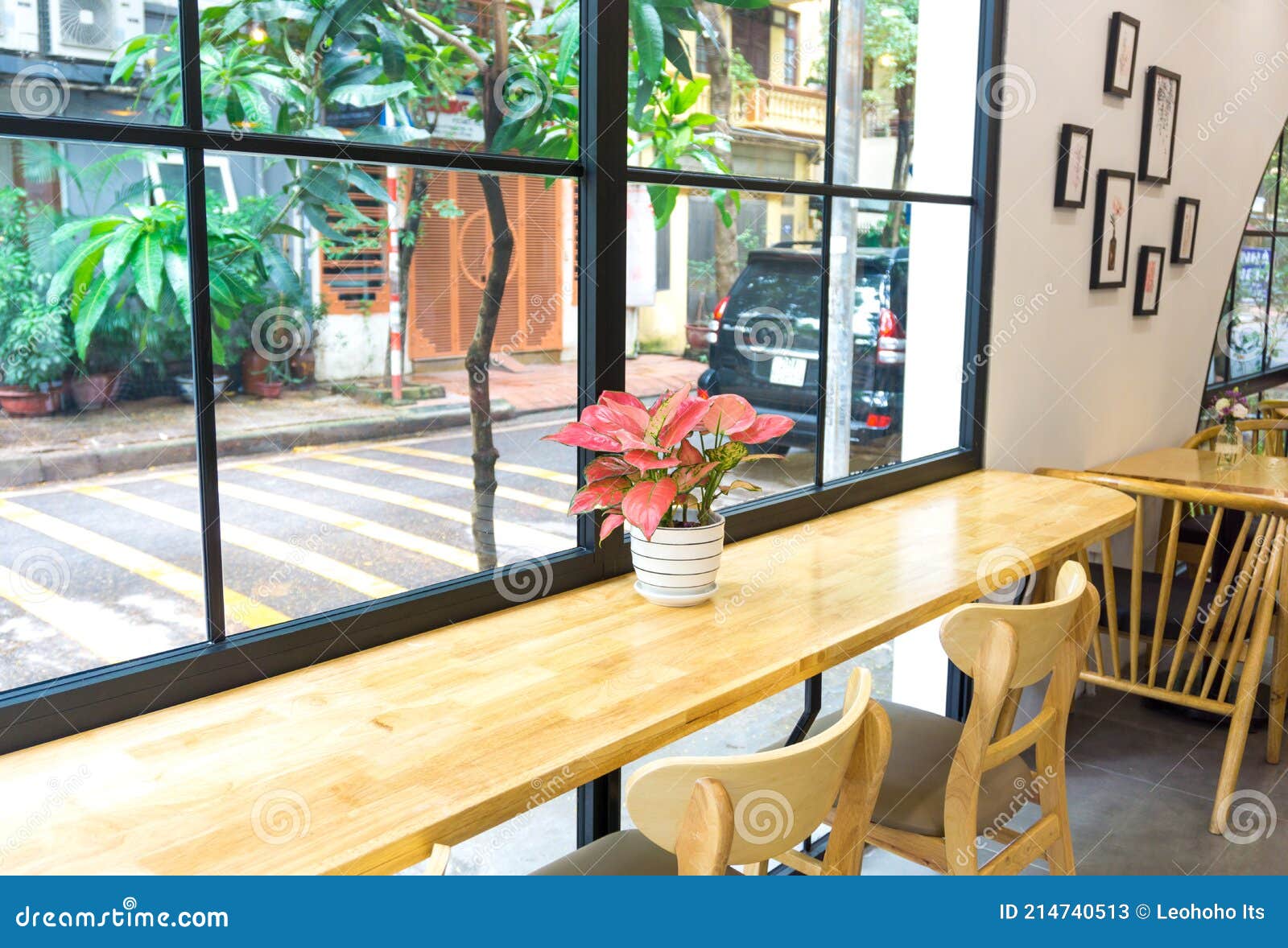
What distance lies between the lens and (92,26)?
1.38m

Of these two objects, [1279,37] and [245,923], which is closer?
[245,923]

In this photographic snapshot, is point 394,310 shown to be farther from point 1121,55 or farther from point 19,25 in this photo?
point 1121,55

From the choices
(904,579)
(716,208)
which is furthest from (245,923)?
(716,208)

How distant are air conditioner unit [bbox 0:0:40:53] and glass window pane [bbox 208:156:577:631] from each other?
0.29 m

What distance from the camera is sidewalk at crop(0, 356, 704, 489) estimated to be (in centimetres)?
144

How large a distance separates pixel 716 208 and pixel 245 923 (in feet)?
5.74

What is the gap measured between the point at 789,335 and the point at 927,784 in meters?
1.19

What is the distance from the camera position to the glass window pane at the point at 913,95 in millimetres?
2855

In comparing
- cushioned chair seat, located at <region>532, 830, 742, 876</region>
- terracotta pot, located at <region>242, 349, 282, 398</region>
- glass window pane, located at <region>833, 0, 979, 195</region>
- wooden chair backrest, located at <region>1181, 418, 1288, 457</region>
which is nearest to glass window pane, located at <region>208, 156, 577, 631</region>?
terracotta pot, located at <region>242, 349, 282, 398</region>

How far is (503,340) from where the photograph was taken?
202 cm

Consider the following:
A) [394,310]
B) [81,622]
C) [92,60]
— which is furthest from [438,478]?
[92,60]

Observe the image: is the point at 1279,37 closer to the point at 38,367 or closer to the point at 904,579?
the point at 904,579

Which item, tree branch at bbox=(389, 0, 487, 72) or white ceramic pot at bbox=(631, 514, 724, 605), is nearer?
tree branch at bbox=(389, 0, 487, 72)

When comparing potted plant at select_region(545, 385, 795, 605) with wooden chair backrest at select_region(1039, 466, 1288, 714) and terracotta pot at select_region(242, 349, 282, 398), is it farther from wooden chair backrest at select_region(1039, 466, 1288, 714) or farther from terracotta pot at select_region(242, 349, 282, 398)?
wooden chair backrest at select_region(1039, 466, 1288, 714)
